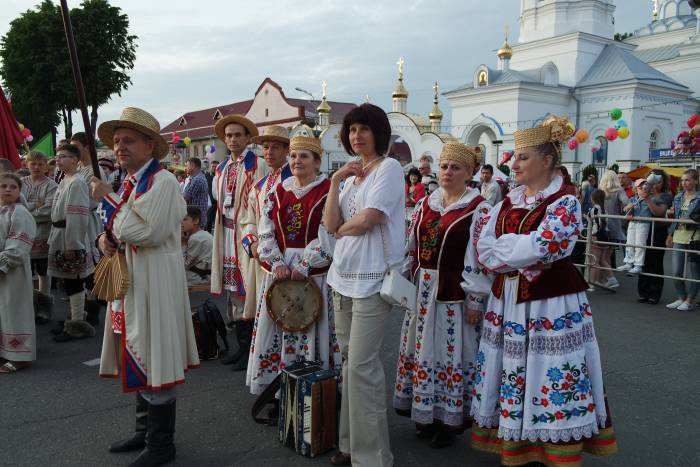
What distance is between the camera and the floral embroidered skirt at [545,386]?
2.92 meters

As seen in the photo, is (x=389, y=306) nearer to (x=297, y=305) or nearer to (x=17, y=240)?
(x=297, y=305)

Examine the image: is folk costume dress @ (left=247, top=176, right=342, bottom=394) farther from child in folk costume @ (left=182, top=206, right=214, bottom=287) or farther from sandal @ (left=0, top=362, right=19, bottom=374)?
sandal @ (left=0, top=362, right=19, bottom=374)

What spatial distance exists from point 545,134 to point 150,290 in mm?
2531

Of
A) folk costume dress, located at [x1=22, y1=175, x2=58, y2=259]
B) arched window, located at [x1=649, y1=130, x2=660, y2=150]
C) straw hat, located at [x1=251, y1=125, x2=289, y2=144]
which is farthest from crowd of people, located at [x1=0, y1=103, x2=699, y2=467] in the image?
arched window, located at [x1=649, y1=130, x2=660, y2=150]

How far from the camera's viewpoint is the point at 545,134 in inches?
121

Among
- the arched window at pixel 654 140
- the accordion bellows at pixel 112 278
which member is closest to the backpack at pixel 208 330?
the accordion bellows at pixel 112 278

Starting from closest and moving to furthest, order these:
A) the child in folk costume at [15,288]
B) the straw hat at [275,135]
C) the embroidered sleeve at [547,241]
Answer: the embroidered sleeve at [547,241], the straw hat at [275,135], the child in folk costume at [15,288]

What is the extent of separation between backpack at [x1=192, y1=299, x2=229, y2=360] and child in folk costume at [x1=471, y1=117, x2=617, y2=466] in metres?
3.22

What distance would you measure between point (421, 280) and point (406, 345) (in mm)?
482

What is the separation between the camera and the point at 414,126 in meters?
43.0

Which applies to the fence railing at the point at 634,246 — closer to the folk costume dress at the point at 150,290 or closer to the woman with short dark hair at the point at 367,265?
the woman with short dark hair at the point at 367,265

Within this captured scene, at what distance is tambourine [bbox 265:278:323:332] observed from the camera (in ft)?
12.8

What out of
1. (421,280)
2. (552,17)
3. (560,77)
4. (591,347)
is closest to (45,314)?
(421,280)

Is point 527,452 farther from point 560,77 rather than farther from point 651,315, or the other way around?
point 560,77
